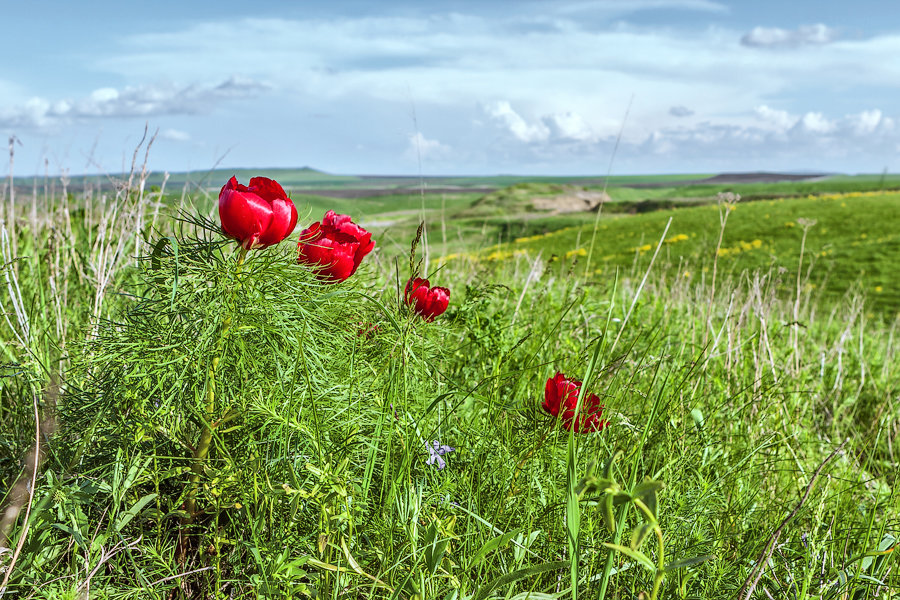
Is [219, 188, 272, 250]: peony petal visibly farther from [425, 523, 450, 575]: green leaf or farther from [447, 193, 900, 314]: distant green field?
[447, 193, 900, 314]: distant green field

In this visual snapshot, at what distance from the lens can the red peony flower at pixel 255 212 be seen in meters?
Result: 1.27

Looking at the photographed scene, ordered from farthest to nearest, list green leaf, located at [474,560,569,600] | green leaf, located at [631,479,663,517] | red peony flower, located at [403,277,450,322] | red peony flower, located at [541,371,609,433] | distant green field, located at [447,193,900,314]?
1. distant green field, located at [447,193,900,314]
2. red peony flower, located at [403,277,450,322]
3. red peony flower, located at [541,371,609,433]
4. green leaf, located at [474,560,569,600]
5. green leaf, located at [631,479,663,517]

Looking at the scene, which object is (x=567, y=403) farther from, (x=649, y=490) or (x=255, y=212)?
(x=255, y=212)

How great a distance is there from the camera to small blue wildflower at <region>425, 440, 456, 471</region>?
5.03ft

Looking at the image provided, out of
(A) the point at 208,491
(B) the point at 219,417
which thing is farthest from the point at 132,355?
(A) the point at 208,491

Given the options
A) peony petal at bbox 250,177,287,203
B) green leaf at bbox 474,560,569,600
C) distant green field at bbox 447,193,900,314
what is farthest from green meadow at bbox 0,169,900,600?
distant green field at bbox 447,193,900,314

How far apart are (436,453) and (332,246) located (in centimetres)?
61

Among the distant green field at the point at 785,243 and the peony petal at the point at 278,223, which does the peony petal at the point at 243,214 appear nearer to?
the peony petal at the point at 278,223

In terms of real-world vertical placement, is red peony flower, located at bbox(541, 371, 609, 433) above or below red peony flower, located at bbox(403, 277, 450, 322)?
below

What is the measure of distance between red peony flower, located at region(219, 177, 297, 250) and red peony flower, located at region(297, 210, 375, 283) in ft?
0.52

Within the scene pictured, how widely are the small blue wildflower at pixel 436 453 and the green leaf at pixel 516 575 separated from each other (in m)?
0.35

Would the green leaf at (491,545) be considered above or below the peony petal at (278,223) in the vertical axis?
below

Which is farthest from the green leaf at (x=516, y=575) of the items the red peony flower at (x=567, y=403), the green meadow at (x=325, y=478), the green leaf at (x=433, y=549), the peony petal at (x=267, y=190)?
the peony petal at (x=267, y=190)

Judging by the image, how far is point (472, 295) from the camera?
7.61 feet
